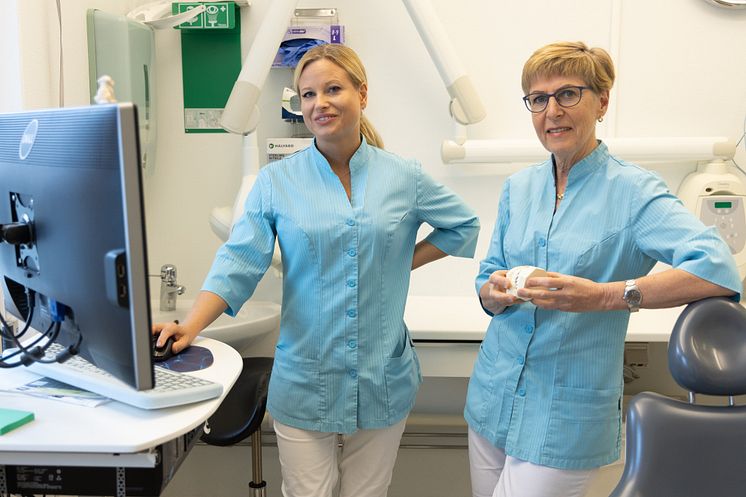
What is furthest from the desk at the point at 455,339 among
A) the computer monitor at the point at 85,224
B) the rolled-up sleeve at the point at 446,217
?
the computer monitor at the point at 85,224

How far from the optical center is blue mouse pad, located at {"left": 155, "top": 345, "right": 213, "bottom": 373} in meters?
1.30

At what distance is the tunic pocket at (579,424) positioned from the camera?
1.40 metres

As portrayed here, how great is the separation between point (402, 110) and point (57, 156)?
1.67 meters

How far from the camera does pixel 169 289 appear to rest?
2.44 metres

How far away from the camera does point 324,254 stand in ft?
5.01

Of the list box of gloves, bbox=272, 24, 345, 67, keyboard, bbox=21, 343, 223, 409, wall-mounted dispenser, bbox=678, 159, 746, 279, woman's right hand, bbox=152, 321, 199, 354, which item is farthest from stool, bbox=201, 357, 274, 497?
wall-mounted dispenser, bbox=678, 159, 746, 279

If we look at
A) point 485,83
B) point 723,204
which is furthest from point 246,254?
point 723,204

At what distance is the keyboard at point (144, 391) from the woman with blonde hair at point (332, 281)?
0.94 feet

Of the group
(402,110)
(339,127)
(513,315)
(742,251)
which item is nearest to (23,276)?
(339,127)

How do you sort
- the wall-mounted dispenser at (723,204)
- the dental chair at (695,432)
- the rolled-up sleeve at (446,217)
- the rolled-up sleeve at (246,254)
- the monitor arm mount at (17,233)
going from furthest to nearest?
the wall-mounted dispenser at (723,204)
the rolled-up sleeve at (446,217)
the rolled-up sleeve at (246,254)
the dental chair at (695,432)
the monitor arm mount at (17,233)

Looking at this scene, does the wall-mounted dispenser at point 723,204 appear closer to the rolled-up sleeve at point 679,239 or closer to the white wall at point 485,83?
the white wall at point 485,83

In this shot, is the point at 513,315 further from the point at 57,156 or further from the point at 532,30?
the point at 532,30

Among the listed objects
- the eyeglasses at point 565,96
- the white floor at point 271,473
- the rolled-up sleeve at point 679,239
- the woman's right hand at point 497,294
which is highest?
the eyeglasses at point 565,96

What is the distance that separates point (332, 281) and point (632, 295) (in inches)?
23.7
